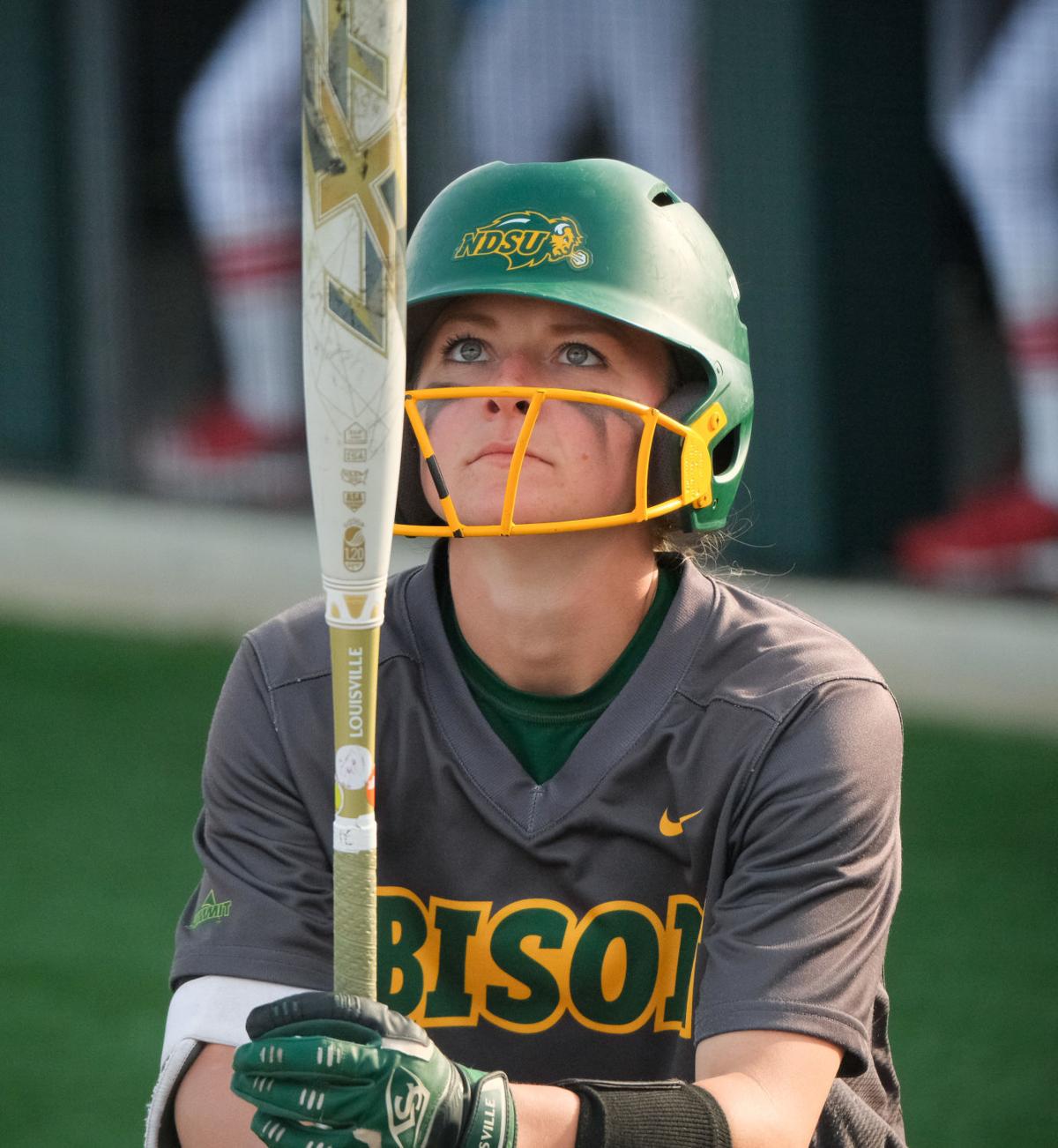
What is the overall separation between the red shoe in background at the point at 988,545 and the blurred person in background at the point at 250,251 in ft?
9.00

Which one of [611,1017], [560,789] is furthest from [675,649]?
[611,1017]

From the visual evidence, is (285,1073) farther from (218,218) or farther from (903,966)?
(218,218)

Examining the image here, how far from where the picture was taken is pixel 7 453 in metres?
9.21

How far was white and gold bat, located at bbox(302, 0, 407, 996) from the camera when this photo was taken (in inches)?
82.0

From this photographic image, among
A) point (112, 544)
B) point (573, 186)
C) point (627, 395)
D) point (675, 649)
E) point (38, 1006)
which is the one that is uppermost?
point (573, 186)

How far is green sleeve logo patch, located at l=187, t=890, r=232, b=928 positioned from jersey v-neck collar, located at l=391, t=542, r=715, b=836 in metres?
0.36

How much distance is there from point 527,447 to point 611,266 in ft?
0.95

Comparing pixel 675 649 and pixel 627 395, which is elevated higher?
pixel 627 395

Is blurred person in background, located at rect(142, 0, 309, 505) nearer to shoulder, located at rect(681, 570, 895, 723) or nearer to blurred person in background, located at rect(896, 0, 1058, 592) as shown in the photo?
blurred person in background, located at rect(896, 0, 1058, 592)

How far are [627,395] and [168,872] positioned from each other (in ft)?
10.3

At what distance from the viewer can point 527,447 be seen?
101 inches

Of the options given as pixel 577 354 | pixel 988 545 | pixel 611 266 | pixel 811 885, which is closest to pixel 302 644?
pixel 577 354

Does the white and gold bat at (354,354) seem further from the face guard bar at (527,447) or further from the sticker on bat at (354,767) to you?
the face guard bar at (527,447)

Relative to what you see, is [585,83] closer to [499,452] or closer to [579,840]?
[499,452]
